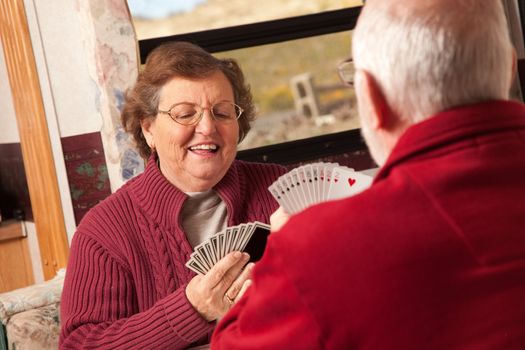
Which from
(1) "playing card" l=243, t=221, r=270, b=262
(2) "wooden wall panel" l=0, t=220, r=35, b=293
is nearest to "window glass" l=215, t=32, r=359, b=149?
(2) "wooden wall panel" l=0, t=220, r=35, b=293

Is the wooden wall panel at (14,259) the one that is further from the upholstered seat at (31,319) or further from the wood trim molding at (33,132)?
the upholstered seat at (31,319)

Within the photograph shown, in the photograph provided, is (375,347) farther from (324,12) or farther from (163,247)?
(324,12)

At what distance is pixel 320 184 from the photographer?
2.32 meters

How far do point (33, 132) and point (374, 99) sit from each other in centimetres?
291

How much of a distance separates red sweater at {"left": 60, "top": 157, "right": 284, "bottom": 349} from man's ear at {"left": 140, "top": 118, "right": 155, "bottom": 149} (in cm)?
5

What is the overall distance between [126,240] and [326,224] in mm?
1368

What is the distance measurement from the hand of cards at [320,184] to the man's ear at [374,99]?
3.42 ft

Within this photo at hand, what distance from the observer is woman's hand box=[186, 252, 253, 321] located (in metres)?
2.19

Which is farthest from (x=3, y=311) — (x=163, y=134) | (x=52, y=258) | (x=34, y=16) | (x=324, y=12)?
(x=324, y=12)

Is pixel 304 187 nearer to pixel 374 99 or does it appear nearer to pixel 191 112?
pixel 191 112

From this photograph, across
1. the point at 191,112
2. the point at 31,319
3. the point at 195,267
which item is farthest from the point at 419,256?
the point at 31,319

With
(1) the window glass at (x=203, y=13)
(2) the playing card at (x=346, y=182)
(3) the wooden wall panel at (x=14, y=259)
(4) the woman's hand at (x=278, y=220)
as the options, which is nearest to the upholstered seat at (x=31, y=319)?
(2) the playing card at (x=346, y=182)

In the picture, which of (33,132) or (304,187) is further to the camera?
(33,132)

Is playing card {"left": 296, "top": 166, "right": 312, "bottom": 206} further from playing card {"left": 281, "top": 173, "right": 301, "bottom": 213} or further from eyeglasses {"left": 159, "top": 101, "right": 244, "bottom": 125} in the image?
eyeglasses {"left": 159, "top": 101, "right": 244, "bottom": 125}
